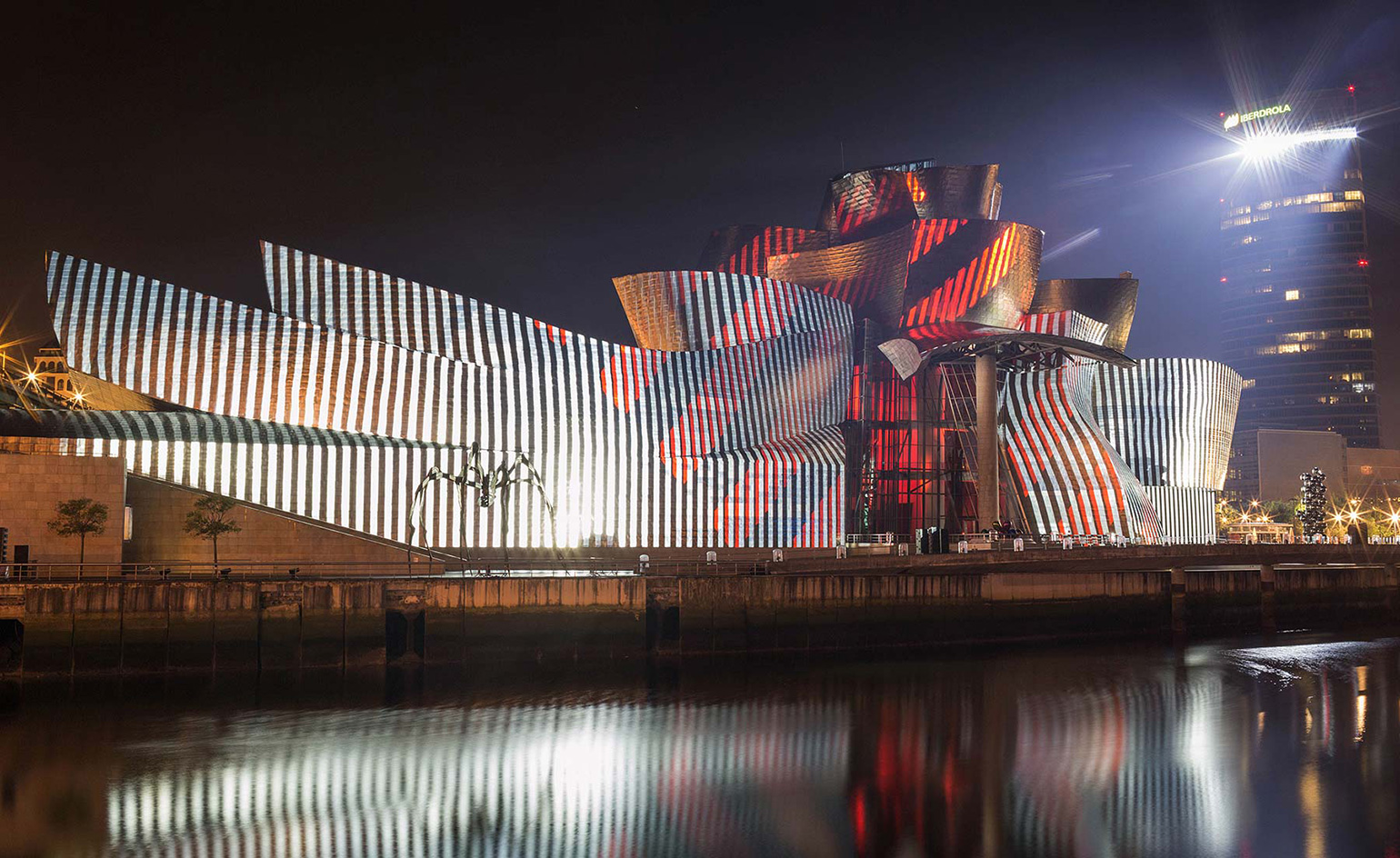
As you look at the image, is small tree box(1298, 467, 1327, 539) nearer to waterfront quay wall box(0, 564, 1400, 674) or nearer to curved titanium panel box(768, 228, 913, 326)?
curved titanium panel box(768, 228, 913, 326)

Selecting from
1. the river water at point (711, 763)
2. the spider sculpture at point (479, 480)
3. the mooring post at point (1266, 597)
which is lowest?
the river water at point (711, 763)

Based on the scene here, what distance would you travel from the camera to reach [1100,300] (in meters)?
91.4

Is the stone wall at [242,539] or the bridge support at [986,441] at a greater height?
the bridge support at [986,441]

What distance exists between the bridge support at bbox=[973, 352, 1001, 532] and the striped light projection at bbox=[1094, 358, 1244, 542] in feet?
73.9

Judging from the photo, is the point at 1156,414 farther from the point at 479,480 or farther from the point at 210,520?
the point at 210,520

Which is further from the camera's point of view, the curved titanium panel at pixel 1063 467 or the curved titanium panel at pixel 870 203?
the curved titanium panel at pixel 870 203

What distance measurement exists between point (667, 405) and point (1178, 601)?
27.2 meters

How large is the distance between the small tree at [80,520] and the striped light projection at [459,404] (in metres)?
7.90

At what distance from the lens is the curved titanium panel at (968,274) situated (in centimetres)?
7462

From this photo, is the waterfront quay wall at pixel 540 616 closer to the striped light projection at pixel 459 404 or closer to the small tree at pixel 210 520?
the small tree at pixel 210 520

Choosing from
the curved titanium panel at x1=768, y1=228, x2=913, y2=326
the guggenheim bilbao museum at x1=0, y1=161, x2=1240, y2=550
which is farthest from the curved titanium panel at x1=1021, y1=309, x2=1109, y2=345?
the curved titanium panel at x1=768, y1=228, x2=913, y2=326

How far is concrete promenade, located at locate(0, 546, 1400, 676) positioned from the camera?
34656 millimetres

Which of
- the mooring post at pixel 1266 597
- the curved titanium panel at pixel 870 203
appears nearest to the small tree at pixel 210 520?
the mooring post at pixel 1266 597

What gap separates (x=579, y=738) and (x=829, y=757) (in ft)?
20.2
